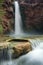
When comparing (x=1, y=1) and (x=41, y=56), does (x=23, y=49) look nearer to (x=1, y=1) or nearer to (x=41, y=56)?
(x=41, y=56)

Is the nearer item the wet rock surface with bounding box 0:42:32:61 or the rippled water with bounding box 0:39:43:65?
the rippled water with bounding box 0:39:43:65

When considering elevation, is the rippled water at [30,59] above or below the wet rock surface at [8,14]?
below

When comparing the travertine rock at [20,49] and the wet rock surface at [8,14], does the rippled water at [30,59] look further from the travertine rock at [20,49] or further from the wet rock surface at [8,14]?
the wet rock surface at [8,14]

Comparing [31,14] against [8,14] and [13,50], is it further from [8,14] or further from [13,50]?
[13,50]

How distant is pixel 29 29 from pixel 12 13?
5.68 feet

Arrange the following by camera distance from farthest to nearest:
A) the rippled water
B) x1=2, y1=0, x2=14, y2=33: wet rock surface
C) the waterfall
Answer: the waterfall → x1=2, y1=0, x2=14, y2=33: wet rock surface → the rippled water

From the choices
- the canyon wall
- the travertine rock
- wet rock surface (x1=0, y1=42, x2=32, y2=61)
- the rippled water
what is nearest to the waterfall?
the canyon wall

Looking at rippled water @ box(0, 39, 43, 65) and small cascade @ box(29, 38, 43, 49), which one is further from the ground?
small cascade @ box(29, 38, 43, 49)

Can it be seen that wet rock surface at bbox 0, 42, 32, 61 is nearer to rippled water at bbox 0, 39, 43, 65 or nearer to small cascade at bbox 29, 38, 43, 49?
rippled water at bbox 0, 39, 43, 65

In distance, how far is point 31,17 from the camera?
17.6 metres

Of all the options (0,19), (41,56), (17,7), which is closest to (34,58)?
(41,56)

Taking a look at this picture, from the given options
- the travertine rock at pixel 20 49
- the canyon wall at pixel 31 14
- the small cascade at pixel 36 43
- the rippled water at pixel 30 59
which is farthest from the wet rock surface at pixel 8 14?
Result: the travertine rock at pixel 20 49

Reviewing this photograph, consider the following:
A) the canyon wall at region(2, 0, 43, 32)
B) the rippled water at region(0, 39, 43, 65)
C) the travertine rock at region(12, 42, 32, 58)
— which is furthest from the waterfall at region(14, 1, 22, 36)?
the travertine rock at region(12, 42, 32, 58)

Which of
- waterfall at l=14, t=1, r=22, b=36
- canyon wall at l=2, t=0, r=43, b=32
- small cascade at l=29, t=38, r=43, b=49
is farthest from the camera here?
waterfall at l=14, t=1, r=22, b=36
